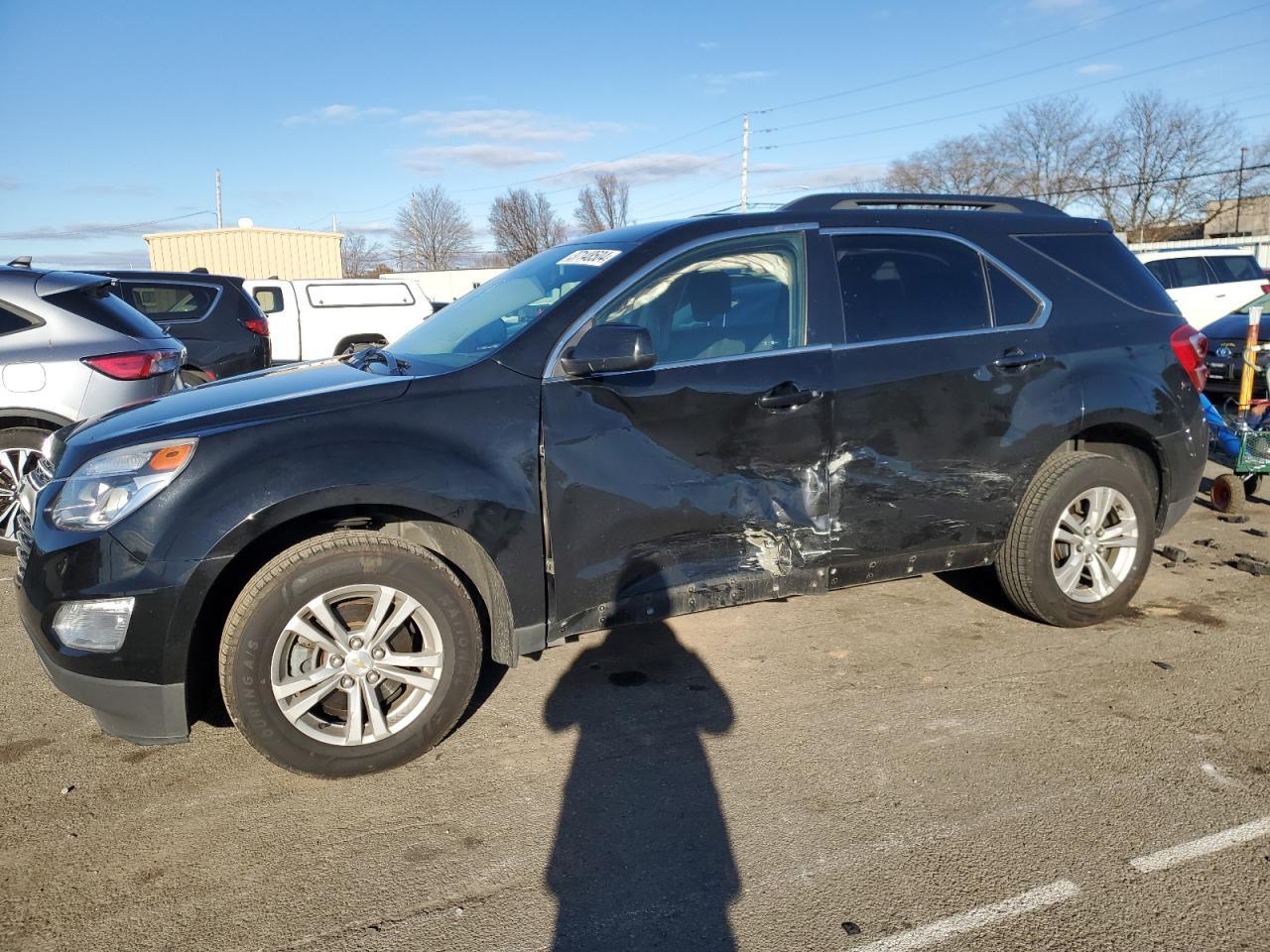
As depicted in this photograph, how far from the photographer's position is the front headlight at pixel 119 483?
9.62 ft

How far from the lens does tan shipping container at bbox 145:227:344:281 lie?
134 feet

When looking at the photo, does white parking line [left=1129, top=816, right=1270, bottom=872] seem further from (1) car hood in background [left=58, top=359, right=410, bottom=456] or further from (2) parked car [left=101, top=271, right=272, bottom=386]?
(2) parked car [left=101, top=271, right=272, bottom=386]

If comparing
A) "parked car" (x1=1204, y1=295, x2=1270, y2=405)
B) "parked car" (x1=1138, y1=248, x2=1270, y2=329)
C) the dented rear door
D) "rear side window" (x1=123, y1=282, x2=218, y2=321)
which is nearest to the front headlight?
the dented rear door

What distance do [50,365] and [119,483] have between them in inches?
132

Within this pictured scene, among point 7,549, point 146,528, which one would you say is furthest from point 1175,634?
point 7,549

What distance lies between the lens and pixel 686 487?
3523 mm

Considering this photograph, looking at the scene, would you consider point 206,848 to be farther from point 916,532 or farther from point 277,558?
point 916,532

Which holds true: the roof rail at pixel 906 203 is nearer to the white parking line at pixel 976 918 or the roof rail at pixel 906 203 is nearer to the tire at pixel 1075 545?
the tire at pixel 1075 545

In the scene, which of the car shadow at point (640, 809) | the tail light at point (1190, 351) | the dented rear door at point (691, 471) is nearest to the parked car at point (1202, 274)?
the tail light at point (1190, 351)

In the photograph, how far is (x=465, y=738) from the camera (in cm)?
351

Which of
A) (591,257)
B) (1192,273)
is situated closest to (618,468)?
(591,257)

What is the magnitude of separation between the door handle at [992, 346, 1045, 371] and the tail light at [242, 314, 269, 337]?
852cm

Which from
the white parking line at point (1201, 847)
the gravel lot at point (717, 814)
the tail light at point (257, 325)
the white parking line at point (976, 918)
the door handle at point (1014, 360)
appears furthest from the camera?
the tail light at point (257, 325)

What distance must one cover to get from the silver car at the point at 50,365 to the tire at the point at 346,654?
3.39m
